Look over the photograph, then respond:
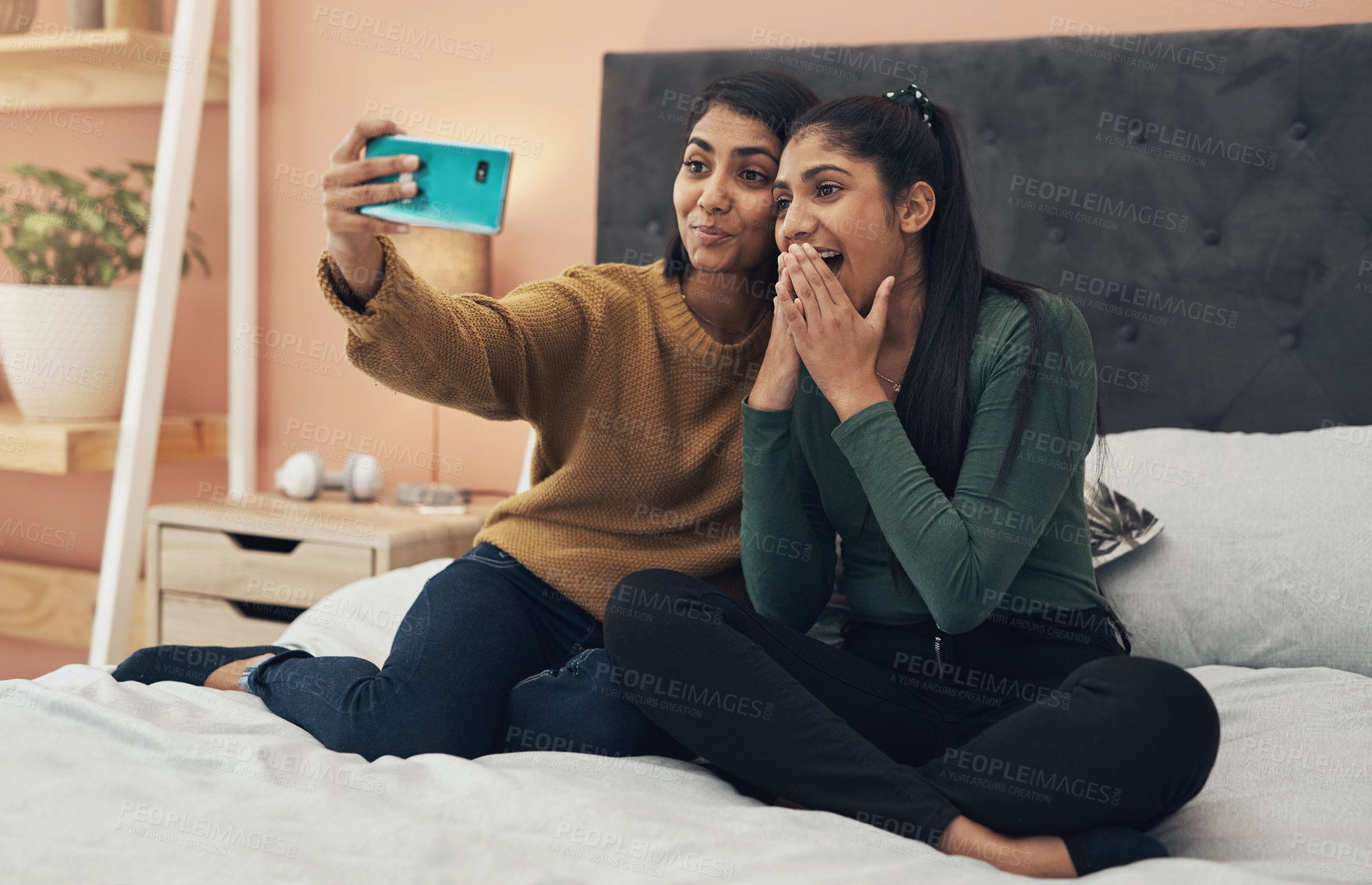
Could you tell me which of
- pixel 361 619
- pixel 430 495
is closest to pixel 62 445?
pixel 430 495

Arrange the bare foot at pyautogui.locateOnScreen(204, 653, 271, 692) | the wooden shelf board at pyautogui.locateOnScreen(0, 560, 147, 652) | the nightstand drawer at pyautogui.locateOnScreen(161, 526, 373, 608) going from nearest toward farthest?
the bare foot at pyautogui.locateOnScreen(204, 653, 271, 692), the nightstand drawer at pyautogui.locateOnScreen(161, 526, 373, 608), the wooden shelf board at pyautogui.locateOnScreen(0, 560, 147, 652)

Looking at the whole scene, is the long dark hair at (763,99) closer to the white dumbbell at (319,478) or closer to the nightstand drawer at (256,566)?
the nightstand drawer at (256,566)

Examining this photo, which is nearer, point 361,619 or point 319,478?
point 361,619

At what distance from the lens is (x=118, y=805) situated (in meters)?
0.80

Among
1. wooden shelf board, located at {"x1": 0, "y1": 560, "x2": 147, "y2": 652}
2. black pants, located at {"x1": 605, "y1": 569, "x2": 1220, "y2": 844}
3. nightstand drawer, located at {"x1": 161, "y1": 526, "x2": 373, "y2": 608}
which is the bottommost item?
wooden shelf board, located at {"x1": 0, "y1": 560, "x2": 147, "y2": 652}

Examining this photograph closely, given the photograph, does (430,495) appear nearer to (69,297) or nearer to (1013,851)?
(69,297)

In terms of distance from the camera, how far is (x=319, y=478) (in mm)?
2150

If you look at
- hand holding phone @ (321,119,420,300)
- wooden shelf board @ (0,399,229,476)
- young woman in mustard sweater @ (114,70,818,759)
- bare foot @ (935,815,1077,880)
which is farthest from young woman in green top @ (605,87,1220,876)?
wooden shelf board @ (0,399,229,476)

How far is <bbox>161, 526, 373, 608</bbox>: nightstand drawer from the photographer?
188 cm

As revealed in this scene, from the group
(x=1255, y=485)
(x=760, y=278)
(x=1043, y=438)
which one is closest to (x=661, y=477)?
(x=760, y=278)

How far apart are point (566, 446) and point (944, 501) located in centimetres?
49

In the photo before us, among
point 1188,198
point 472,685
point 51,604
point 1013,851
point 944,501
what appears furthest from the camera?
point 51,604

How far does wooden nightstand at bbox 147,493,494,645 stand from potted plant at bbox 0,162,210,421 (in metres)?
0.40

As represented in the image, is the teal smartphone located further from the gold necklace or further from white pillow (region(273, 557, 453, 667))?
white pillow (region(273, 557, 453, 667))
